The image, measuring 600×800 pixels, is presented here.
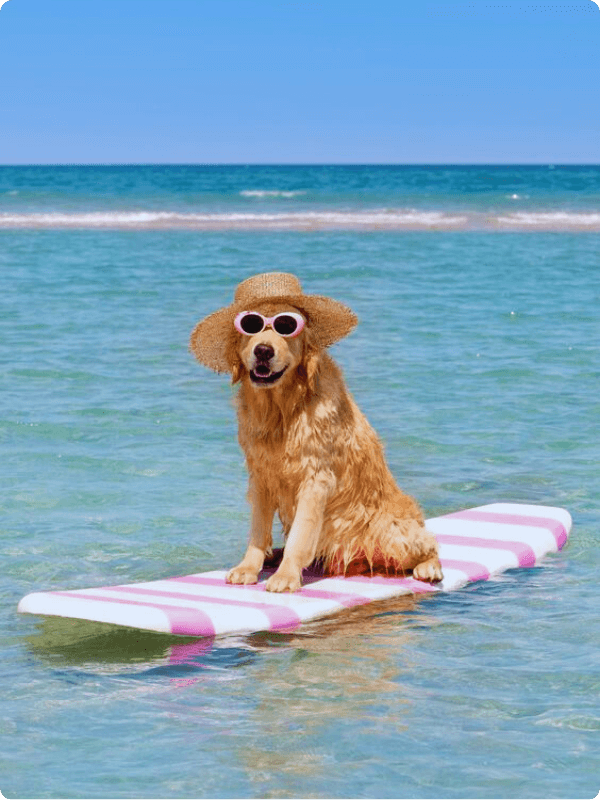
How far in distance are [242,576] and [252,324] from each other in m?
1.03

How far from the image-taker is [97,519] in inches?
272

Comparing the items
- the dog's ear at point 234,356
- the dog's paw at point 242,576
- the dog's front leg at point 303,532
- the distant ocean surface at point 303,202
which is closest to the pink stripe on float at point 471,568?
the dog's front leg at point 303,532

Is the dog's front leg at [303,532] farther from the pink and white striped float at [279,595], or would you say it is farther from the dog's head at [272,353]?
the dog's head at [272,353]

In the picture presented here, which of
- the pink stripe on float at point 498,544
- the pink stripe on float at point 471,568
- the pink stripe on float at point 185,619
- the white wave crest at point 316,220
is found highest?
the white wave crest at point 316,220

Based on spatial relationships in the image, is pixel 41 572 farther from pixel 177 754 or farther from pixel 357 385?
pixel 357 385

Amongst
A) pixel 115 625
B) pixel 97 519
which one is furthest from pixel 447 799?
pixel 97 519

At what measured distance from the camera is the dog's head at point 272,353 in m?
5.20

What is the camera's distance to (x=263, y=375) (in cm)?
522

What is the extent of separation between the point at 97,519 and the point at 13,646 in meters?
2.00

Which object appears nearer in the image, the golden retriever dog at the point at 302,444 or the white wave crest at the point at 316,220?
the golden retriever dog at the point at 302,444

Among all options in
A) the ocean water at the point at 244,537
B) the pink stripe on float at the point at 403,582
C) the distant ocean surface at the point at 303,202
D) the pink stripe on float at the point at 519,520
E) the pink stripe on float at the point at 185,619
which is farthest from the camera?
the distant ocean surface at the point at 303,202

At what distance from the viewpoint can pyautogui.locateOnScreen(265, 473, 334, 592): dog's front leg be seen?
17.6 feet

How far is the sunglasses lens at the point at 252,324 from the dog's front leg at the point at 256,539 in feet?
2.16

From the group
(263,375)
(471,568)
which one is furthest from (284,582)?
(471,568)
